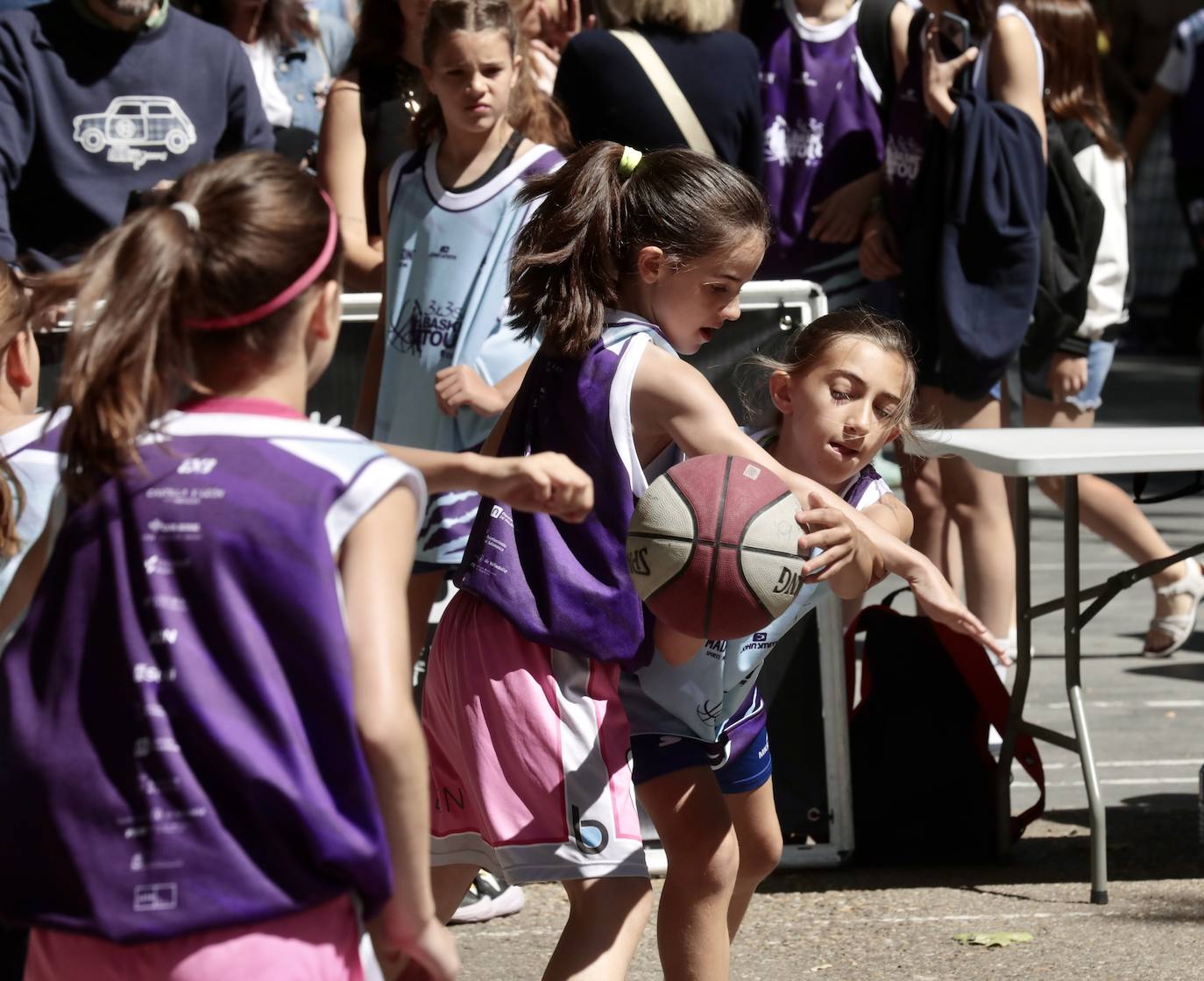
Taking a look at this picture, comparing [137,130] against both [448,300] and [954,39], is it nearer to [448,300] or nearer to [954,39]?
[448,300]

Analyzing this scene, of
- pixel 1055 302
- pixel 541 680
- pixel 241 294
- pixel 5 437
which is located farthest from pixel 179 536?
pixel 1055 302

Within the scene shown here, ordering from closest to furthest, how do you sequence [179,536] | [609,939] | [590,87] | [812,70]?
Answer: 1. [179,536]
2. [609,939]
3. [590,87]
4. [812,70]

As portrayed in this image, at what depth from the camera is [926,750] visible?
5078 millimetres

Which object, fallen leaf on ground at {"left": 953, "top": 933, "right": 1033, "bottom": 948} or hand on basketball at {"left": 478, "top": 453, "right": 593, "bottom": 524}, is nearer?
hand on basketball at {"left": 478, "top": 453, "right": 593, "bottom": 524}

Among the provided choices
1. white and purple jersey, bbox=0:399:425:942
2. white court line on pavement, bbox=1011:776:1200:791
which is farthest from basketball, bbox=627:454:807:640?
white court line on pavement, bbox=1011:776:1200:791

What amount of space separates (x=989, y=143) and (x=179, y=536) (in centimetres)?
399

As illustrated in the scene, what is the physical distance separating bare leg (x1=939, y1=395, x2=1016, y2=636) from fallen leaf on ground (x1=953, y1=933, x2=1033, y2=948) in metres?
1.74

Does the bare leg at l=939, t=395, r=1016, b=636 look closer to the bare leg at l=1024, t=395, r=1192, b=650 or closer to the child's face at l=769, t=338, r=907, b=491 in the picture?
the bare leg at l=1024, t=395, r=1192, b=650

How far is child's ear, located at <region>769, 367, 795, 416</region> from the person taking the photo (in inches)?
148

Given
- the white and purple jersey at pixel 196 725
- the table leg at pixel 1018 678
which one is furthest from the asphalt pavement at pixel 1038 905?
the white and purple jersey at pixel 196 725

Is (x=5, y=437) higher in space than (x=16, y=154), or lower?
lower

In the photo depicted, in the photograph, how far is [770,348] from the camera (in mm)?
4898

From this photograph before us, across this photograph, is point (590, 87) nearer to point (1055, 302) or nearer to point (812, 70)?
point (812, 70)

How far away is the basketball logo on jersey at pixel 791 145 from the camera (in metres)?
6.04
